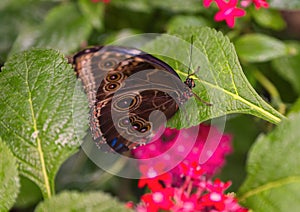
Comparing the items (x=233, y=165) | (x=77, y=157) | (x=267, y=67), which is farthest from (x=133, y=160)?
(x=267, y=67)

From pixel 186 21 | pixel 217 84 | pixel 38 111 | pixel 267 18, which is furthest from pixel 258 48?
pixel 38 111

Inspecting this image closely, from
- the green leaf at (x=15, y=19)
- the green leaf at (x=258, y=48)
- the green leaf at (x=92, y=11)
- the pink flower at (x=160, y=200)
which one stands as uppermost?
the green leaf at (x=15, y=19)

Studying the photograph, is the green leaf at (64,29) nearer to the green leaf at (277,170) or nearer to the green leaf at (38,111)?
the green leaf at (38,111)

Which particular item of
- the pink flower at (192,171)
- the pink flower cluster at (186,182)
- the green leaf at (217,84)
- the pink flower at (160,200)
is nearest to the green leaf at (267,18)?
the pink flower cluster at (186,182)

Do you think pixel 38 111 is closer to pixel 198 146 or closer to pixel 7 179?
pixel 7 179

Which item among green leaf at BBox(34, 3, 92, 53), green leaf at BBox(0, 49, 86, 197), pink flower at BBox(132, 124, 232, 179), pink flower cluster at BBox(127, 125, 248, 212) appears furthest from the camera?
green leaf at BBox(34, 3, 92, 53)

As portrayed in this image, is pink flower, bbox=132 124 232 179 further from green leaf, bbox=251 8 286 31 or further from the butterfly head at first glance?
green leaf, bbox=251 8 286 31

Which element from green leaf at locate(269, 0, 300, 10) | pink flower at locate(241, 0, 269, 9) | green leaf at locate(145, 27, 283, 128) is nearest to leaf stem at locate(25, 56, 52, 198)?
green leaf at locate(145, 27, 283, 128)
